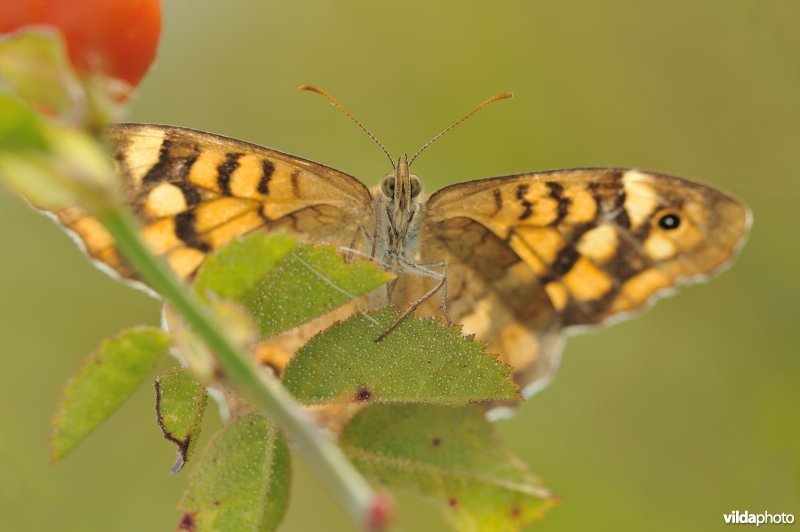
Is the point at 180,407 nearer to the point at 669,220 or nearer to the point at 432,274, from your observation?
the point at 432,274

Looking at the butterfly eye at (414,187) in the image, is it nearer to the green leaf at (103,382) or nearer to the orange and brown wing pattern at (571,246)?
the orange and brown wing pattern at (571,246)

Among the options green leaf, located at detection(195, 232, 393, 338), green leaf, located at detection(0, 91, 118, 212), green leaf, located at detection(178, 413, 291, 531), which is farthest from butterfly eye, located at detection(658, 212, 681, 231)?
green leaf, located at detection(0, 91, 118, 212)

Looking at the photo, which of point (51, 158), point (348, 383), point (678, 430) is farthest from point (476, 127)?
point (51, 158)

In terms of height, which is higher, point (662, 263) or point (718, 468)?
point (662, 263)

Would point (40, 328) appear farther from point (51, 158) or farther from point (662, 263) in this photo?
point (51, 158)

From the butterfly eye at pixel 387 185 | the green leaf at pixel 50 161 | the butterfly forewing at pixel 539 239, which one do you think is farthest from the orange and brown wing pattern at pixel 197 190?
the green leaf at pixel 50 161

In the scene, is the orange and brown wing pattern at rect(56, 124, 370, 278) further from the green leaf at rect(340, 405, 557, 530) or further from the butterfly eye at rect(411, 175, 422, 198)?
the green leaf at rect(340, 405, 557, 530)
